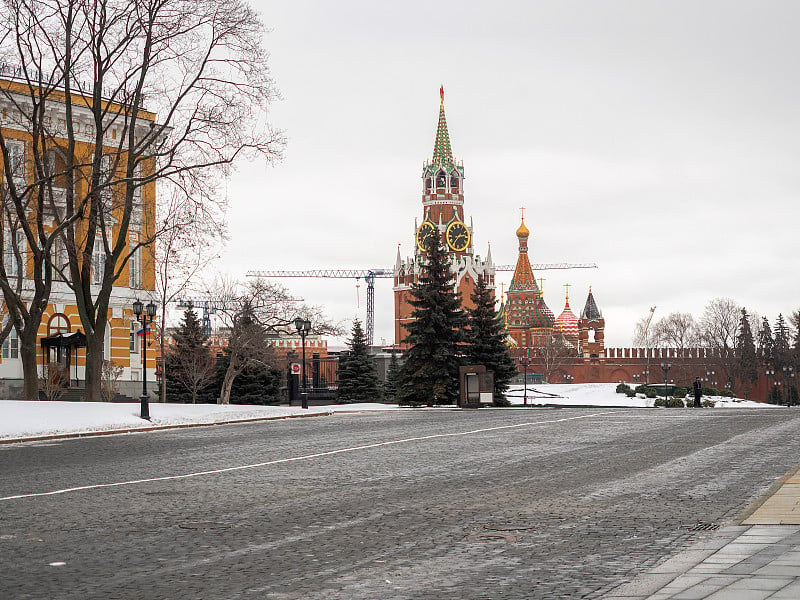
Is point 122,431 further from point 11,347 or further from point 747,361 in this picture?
point 747,361

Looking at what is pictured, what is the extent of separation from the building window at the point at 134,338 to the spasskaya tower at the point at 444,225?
329 ft

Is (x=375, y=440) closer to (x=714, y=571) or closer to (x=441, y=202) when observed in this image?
(x=714, y=571)

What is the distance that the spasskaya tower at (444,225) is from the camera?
148 meters

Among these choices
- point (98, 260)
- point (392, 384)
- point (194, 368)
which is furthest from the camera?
point (392, 384)

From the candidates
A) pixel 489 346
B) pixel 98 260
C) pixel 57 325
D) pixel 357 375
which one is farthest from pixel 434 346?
pixel 57 325

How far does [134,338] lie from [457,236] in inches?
4110

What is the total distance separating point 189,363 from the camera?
2249 inches

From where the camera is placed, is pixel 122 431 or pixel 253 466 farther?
pixel 122 431

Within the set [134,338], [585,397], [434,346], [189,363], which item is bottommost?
[585,397]

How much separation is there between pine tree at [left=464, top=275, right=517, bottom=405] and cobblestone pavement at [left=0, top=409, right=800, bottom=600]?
40.3 metres

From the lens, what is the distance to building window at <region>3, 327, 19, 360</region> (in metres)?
41.8

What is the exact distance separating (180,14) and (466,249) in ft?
392

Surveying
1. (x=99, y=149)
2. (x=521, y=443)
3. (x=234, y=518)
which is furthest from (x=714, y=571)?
(x=99, y=149)

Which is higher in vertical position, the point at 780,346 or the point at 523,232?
the point at 523,232
